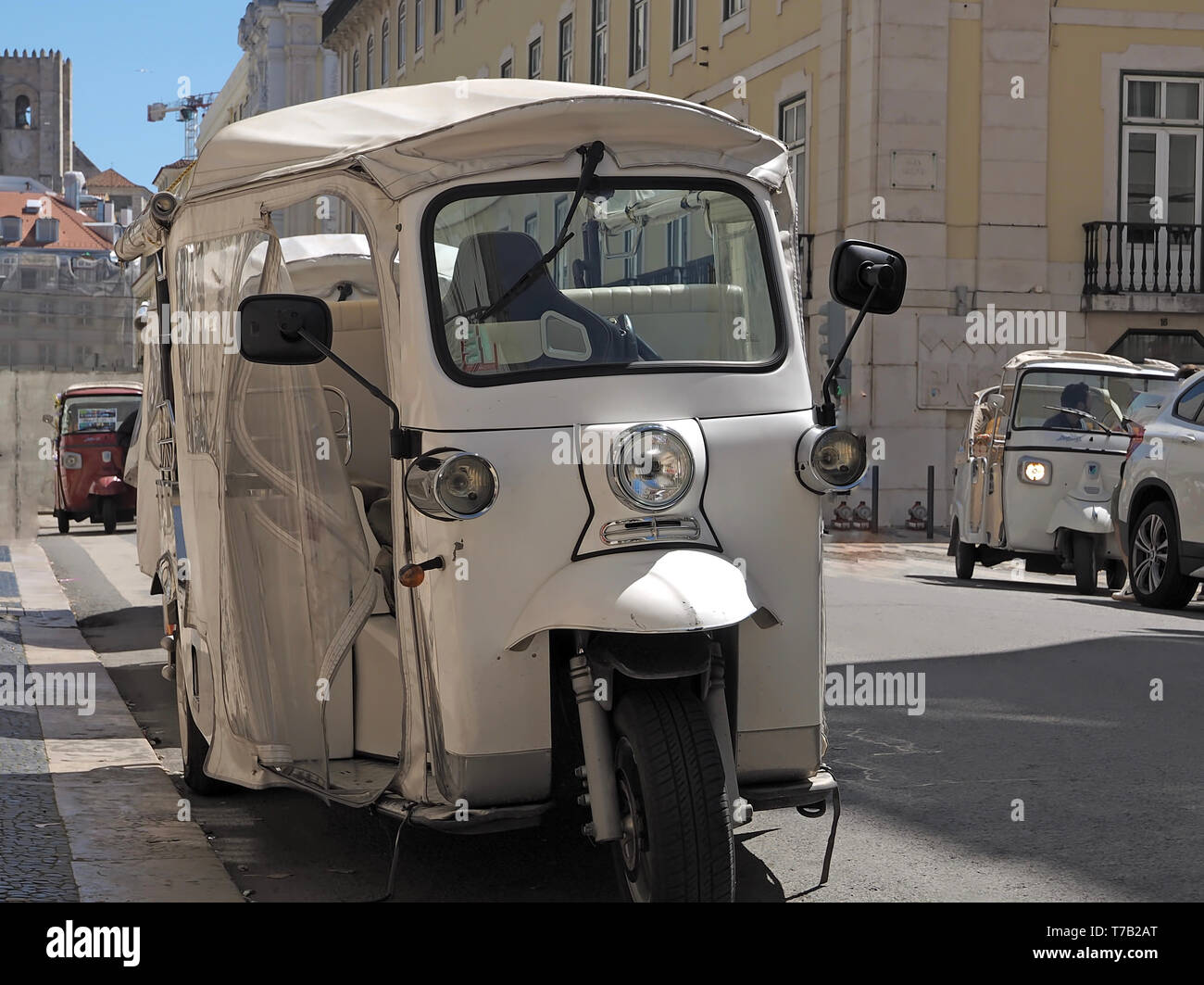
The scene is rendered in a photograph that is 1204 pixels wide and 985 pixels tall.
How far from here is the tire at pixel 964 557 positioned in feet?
56.1

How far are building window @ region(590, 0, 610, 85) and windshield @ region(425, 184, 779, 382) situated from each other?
3173cm

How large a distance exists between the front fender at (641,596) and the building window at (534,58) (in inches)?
1441

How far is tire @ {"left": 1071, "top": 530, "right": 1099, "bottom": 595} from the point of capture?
15.8 m

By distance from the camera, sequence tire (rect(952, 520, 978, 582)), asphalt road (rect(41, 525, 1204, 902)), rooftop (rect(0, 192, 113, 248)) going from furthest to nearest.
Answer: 1. rooftop (rect(0, 192, 113, 248))
2. tire (rect(952, 520, 978, 582))
3. asphalt road (rect(41, 525, 1204, 902))

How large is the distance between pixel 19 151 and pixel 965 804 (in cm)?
16113

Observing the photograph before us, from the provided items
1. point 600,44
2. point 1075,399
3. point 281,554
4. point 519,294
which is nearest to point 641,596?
point 519,294

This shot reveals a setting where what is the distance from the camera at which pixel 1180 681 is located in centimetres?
946

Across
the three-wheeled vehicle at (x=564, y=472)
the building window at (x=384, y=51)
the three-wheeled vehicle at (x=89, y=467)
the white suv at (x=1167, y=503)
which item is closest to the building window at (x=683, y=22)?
the three-wheeled vehicle at (x=89, y=467)

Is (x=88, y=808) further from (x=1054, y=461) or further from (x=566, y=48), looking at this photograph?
(x=566, y=48)

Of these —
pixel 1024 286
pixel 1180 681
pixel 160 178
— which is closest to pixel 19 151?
pixel 160 178

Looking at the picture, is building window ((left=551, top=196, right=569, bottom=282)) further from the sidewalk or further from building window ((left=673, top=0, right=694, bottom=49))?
building window ((left=673, top=0, right=694, bottom=49))

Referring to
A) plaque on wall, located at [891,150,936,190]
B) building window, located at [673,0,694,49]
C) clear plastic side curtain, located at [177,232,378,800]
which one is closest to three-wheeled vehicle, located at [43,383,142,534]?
plaque on wall, located at [891,150,936,190]

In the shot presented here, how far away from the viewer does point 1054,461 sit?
52.1ft

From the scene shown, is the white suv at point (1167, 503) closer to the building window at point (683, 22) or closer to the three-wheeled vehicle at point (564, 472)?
the three-wheeled vehicle at point (564, 472)
